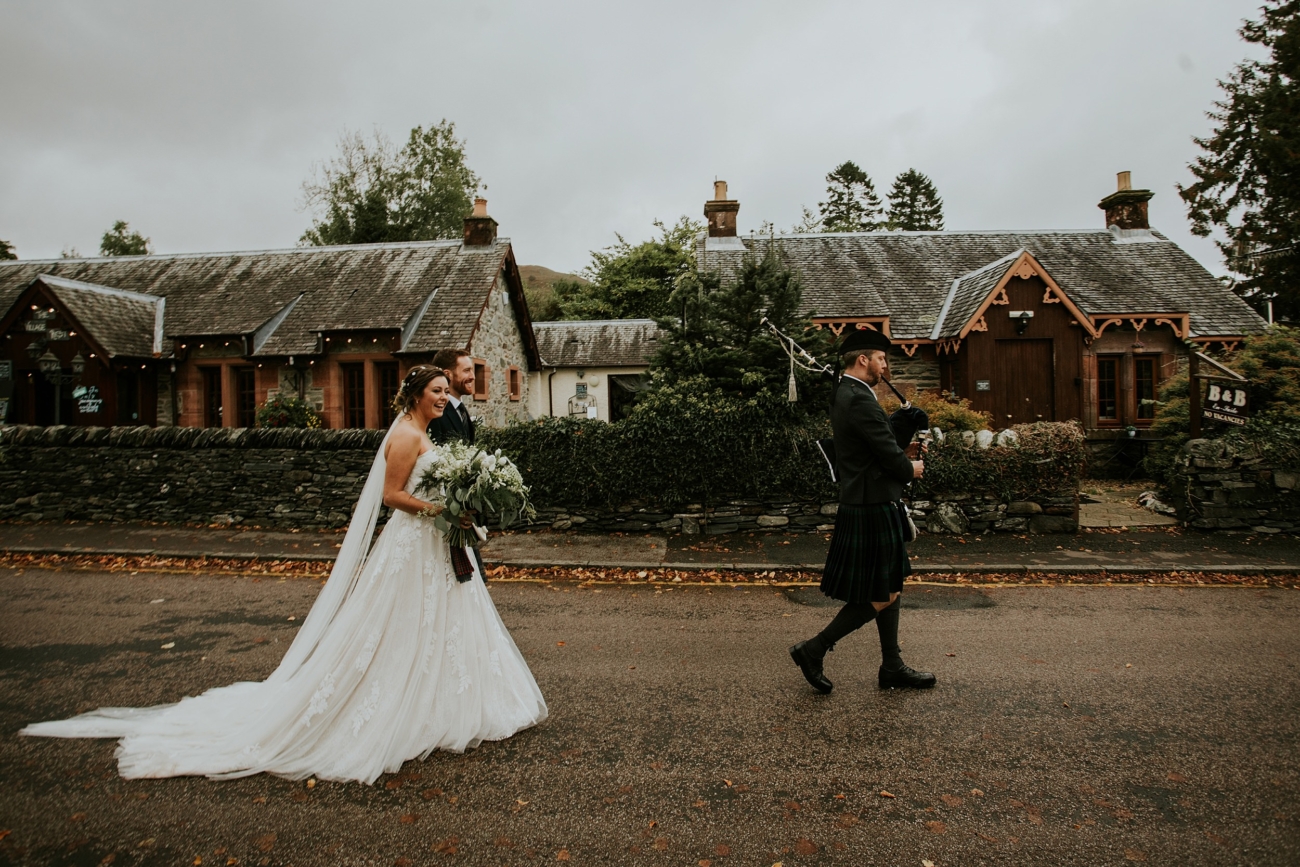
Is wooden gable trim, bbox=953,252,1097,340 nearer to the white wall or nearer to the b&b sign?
the b&b sign

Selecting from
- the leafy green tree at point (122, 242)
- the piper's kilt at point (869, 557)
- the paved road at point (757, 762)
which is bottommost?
the paved road at point (757, 762)

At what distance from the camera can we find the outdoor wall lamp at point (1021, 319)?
16.7 m

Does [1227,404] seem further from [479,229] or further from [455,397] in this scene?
[479,229]

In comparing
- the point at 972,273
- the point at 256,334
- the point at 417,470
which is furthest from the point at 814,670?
the point at 256,334

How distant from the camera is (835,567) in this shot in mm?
4844

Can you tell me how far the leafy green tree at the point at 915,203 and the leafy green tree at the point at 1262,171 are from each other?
3126cm

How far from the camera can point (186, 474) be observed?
1222 centimetres

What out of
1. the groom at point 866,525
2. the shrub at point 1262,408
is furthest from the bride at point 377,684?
the shrub at point 1262,408

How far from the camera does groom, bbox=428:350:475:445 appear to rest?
17.7 ft

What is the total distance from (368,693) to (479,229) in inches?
789

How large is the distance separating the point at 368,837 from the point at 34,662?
4.37 meters

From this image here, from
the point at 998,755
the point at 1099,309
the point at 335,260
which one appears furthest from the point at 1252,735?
the point at 335,260

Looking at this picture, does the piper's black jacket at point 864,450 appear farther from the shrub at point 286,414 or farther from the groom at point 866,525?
the shrub at point 286,414

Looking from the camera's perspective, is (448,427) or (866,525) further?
(448,427)
